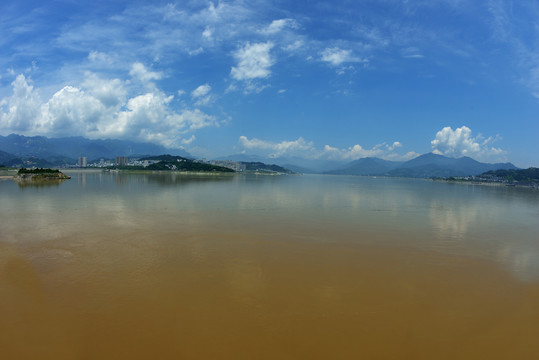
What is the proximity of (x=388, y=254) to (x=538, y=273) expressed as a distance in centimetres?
531

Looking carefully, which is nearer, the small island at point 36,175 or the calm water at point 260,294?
the calm water at point 260,294

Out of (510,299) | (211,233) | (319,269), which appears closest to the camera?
(510,299)

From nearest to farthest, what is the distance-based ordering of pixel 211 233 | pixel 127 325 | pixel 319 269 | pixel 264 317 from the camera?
pixel 127 325 < pixel 264 317 < pixel 319 269 < pixel 211 233

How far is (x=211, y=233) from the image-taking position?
49.1 feet

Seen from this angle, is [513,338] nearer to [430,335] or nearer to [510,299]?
[430,335]

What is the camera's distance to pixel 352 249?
12.8 metres

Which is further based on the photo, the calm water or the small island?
the small island

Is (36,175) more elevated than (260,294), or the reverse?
(36,175)

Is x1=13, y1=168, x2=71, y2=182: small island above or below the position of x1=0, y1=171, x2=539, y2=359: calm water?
above

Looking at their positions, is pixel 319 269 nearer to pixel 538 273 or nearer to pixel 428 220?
pixel 538 273

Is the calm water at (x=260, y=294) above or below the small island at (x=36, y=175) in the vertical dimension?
below

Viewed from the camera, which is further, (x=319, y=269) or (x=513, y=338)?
(x=319, y=269)

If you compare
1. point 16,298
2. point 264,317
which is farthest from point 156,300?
point 16,298

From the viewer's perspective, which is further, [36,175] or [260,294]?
[36,175]
